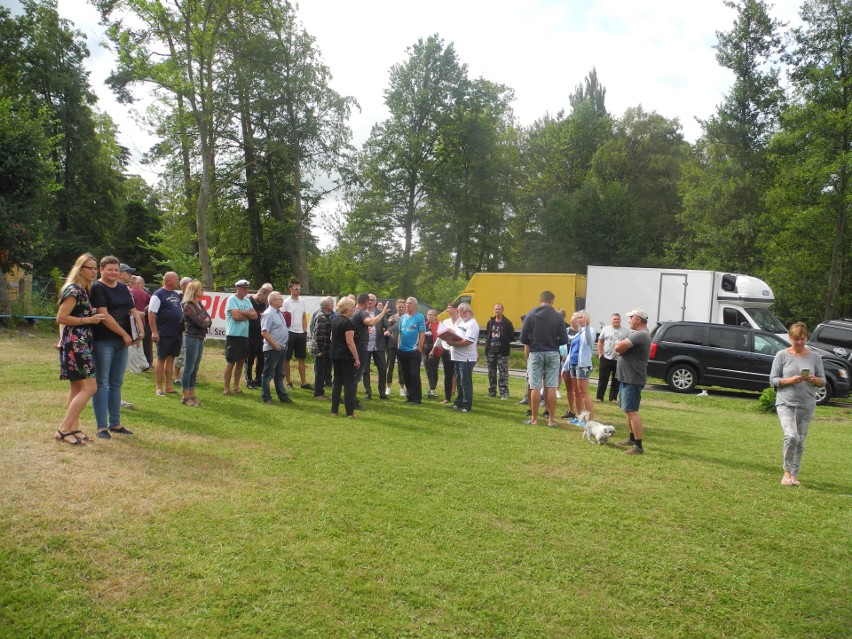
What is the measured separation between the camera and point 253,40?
86.0ft

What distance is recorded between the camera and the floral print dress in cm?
636

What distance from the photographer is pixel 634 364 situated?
26.3 feet

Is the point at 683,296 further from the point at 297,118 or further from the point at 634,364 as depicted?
the point at 297,118

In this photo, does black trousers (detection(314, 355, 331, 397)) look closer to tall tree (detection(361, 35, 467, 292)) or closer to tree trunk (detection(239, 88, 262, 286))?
tree trunk (detection(239, 88, 262, 286))

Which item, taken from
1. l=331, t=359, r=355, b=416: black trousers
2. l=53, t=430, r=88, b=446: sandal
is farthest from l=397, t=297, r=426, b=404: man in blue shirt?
l=53, t=430, r=88, b=446: sandal

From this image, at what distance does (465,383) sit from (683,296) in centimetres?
1218

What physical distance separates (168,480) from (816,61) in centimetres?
3505

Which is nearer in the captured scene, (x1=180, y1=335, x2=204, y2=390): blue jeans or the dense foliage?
(x1=180, y1=335, x2=204, y2=390): blue jeans

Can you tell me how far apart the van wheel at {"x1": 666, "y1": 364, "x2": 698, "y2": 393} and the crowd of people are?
143 inches

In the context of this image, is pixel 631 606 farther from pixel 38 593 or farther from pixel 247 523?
pixel 38 593

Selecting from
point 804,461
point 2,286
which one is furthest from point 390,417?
point 2,286

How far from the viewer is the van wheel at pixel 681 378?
52.9 ft

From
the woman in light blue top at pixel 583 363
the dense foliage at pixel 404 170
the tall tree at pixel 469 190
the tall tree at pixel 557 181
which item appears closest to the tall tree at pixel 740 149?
the dense foliage at pixel 404 170

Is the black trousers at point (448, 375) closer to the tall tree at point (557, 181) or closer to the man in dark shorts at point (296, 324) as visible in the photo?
the man in dark shorts at point (296, 324)
